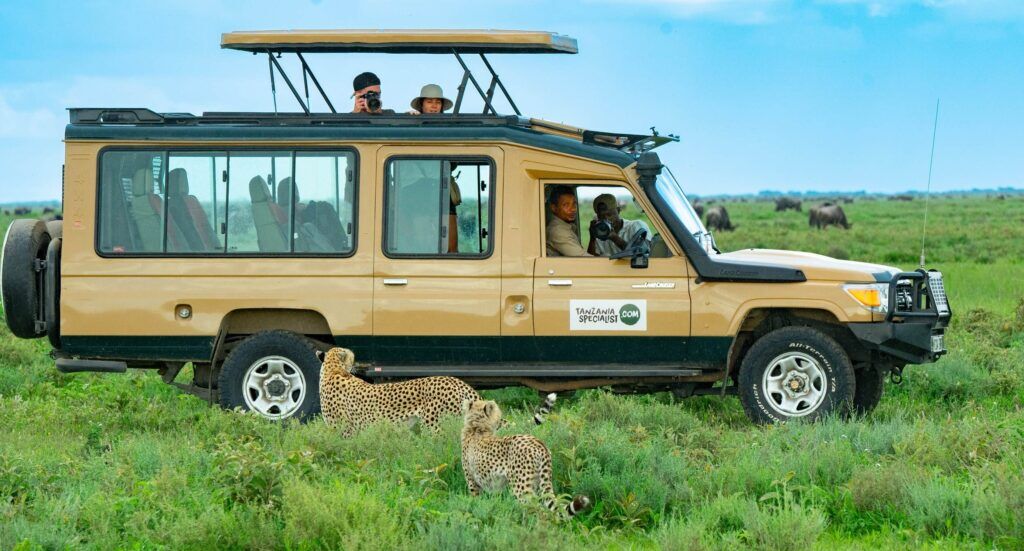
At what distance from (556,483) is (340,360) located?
237 cm

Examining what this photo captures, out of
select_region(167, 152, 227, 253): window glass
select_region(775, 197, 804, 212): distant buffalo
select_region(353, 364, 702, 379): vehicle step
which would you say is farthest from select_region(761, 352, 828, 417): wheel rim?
select_region(775, 197, 804, 212): distant buffalo

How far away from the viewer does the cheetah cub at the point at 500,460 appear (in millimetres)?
6645

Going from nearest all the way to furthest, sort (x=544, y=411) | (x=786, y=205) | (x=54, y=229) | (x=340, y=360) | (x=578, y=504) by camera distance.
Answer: (x=578, y=504)
(x=544, y=411)
(x=340, y=360)
(x=54, y=229)
(x=786, y=205)

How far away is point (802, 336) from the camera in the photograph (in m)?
9.46

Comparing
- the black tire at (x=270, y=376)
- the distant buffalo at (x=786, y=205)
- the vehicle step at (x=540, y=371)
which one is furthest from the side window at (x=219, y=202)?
the distant buffalo at (x=786, y=205)

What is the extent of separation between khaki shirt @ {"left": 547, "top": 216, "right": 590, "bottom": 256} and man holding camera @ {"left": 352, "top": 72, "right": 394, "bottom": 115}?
1888mm

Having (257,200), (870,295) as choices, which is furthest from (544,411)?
(257,200)

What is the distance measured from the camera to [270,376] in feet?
32.2

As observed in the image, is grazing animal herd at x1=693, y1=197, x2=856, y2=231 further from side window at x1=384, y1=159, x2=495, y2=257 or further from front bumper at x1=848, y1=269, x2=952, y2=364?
side window at x1=384, y1=159, x2=495, y2=257

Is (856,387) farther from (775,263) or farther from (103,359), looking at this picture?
(103,359)

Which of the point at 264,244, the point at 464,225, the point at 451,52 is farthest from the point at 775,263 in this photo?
the point at 264,244

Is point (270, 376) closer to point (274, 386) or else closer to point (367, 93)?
point (274, 386)

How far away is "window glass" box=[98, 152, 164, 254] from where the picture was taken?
9.76m

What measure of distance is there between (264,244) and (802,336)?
3.90 m
